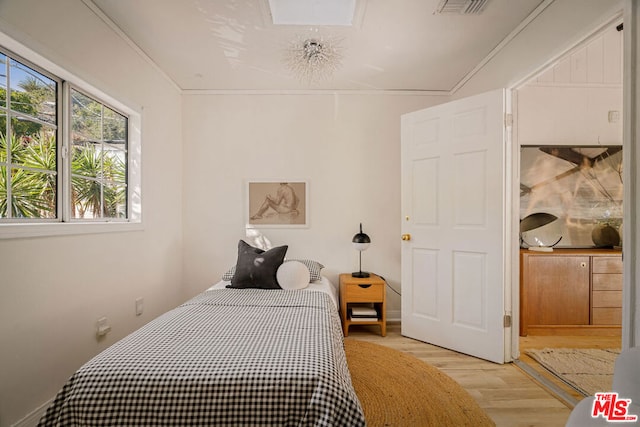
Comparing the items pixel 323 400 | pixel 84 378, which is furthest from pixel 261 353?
pixel 84 378

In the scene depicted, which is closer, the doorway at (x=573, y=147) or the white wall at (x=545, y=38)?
the white wall at (x=545, y=38)

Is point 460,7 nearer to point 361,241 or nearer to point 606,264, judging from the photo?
point 361,241

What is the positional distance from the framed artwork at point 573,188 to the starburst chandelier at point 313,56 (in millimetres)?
2216

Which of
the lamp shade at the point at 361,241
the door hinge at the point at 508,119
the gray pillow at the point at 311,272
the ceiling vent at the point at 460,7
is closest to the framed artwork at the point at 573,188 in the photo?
the door hinge at the point at 508,119

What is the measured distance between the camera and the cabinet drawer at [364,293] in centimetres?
313

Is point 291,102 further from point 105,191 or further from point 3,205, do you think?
point 3,205

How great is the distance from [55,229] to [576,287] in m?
4.17

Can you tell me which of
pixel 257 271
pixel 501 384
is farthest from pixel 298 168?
pixel 501 384

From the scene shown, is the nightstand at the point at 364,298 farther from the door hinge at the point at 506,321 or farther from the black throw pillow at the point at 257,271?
the door hinge at the point at 506,321

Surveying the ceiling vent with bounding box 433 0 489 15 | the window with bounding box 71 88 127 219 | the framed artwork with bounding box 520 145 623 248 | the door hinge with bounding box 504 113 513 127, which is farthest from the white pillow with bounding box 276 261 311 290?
the framed artwork with bounding box 520 145 623 248

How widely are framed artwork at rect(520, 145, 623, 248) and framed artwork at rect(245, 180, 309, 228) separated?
92.9 inches

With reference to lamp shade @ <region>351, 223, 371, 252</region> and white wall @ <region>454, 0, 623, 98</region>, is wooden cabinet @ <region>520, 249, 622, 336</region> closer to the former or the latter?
lamp shade @ <region>351, 223, 371, 252</region>

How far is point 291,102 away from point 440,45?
5.32 ft

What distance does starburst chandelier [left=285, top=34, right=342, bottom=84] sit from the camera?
2.55 meters
